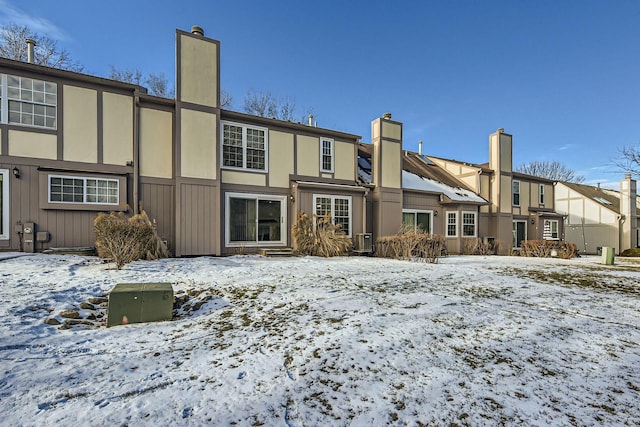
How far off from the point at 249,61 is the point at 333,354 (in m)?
20.4

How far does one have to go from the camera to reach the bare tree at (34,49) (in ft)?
53.3

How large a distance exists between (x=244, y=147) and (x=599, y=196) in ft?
104

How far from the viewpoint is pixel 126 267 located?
6.51 m

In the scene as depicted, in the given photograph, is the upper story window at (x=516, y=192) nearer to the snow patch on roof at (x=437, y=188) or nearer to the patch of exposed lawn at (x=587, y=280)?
the snow patch on roof at (x=437, y=188)

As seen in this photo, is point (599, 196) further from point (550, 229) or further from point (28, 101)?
point (28, 101)

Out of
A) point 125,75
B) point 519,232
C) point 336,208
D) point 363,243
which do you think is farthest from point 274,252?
point 125,75

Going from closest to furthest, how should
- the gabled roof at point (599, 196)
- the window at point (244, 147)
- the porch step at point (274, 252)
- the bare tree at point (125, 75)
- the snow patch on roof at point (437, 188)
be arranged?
the porch step at point (274, 252) → the window at point (244, 147) → the snow patch on roof at point (437, 188) → the bare tree at point (125, 75) → the gabled roof at point (599, 196)

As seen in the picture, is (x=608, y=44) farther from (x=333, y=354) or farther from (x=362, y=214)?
(x=333, y=354)

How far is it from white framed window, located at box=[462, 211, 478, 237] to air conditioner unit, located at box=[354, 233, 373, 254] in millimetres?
6408

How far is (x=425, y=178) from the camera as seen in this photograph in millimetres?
16828

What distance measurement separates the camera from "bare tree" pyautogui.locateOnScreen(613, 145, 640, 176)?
1555 centimetres

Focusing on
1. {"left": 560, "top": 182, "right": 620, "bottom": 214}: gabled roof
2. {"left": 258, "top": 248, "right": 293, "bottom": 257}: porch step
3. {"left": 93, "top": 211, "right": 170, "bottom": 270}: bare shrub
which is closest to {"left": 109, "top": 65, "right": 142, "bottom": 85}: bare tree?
{"left": 93, "top": 211, "right": 170, "bottom": 270}: bare shrub

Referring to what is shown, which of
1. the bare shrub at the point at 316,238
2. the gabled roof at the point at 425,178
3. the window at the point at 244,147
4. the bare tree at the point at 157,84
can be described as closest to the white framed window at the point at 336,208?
the bare shrub at the point at 316,238

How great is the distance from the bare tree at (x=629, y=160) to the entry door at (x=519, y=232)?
5.35 meters
